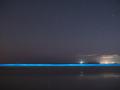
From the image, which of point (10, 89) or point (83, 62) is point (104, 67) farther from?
point (10, 89)

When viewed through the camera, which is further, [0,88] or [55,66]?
[55,66]

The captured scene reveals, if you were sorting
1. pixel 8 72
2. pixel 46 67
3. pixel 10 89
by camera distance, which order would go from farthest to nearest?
pixel 46 67, pixel 8 72, pixel 10 89

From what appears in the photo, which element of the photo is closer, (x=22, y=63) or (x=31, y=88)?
(x=31, y=88)

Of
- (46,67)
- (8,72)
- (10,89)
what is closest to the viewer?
(10,89)

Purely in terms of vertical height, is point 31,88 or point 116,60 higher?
point 116,60

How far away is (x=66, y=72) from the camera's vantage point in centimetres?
373

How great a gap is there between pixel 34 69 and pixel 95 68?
134 cm

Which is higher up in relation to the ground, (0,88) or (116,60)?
(116,60)

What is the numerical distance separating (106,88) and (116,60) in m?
1.96

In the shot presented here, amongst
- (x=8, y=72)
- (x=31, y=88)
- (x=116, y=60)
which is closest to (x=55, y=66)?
(x=8, y=72)

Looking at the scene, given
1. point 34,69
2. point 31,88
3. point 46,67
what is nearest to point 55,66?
point 46,67

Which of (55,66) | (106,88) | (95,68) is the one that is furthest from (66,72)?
(106,88)

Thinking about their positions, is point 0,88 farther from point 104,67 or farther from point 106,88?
point 104,67

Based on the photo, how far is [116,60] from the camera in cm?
380
